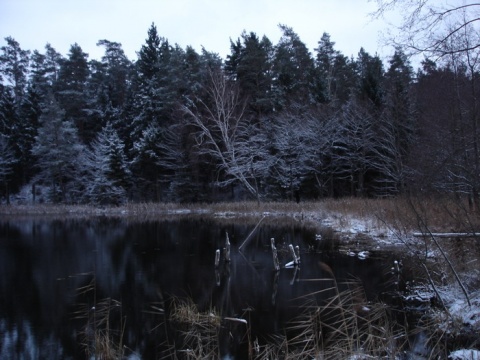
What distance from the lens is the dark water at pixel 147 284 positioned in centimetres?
732

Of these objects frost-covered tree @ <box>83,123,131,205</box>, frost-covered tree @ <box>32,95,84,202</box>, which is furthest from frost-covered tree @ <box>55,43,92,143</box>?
frost-covered tree @ <box>83,123,131,205</box>

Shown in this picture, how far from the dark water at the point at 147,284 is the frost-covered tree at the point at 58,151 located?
17.8 metres

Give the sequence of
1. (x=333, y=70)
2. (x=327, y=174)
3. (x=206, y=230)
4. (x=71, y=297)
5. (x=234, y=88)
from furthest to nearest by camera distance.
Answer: (x=333, y=70)
(x=327, y=174)
(x=234, y=88)
(x=206, y=230)
(x=71, y=297)

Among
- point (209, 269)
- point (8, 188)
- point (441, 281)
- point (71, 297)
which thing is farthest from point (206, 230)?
point (8, 188)

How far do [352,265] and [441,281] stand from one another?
4.22 m

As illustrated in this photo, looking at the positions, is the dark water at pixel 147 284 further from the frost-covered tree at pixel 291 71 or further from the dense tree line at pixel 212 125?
Result: the frost-covered tree at pixel 291 71

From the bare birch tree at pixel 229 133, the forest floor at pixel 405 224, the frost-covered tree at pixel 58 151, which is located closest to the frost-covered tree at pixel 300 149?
the bare birch tree at pixel 229 133

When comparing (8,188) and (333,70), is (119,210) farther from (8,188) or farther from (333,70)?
(333,70)

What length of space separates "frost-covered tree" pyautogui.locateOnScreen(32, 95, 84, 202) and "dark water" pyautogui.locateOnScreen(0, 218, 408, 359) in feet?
58.5

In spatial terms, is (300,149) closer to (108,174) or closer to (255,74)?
(255,74)

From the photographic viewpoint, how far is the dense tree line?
29000mm

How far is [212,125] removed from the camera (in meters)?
30.8

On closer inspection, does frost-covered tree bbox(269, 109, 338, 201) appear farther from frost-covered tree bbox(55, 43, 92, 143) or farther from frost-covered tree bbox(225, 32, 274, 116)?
frost-covered tree bbox(55, 43, 92, 143)

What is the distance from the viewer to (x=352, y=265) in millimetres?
12000
